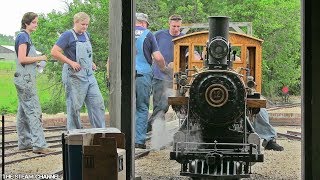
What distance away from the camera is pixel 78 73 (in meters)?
4.19

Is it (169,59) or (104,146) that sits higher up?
(169,59)

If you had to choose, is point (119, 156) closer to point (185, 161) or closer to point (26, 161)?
point (185, 161)

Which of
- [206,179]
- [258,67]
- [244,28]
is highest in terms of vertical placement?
[244,28]

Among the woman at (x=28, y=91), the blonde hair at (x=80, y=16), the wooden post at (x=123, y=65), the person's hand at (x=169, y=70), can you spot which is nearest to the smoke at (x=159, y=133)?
the wooden post at (x=123, y=65)

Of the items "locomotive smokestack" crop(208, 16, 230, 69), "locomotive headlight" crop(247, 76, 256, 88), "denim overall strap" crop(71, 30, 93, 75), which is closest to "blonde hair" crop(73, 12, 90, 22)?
"denim overall strap" crop(71, 30, 93, 75)

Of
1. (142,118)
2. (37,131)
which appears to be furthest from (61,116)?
(142,118)

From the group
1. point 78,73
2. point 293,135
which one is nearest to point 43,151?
point 78,73

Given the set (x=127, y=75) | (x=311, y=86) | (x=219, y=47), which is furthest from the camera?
(x=127, y=75)

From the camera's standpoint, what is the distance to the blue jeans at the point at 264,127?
13.2ft

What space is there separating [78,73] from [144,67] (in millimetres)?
493

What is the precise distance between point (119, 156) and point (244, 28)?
134cm

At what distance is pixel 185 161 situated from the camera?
4.04m

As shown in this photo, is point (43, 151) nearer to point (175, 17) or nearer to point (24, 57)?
point (24, 57)

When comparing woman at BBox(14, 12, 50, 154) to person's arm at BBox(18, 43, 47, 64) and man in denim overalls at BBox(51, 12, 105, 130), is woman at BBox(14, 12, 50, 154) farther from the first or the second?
man in denim overalls at BBox(51, 12, 105, 130)
